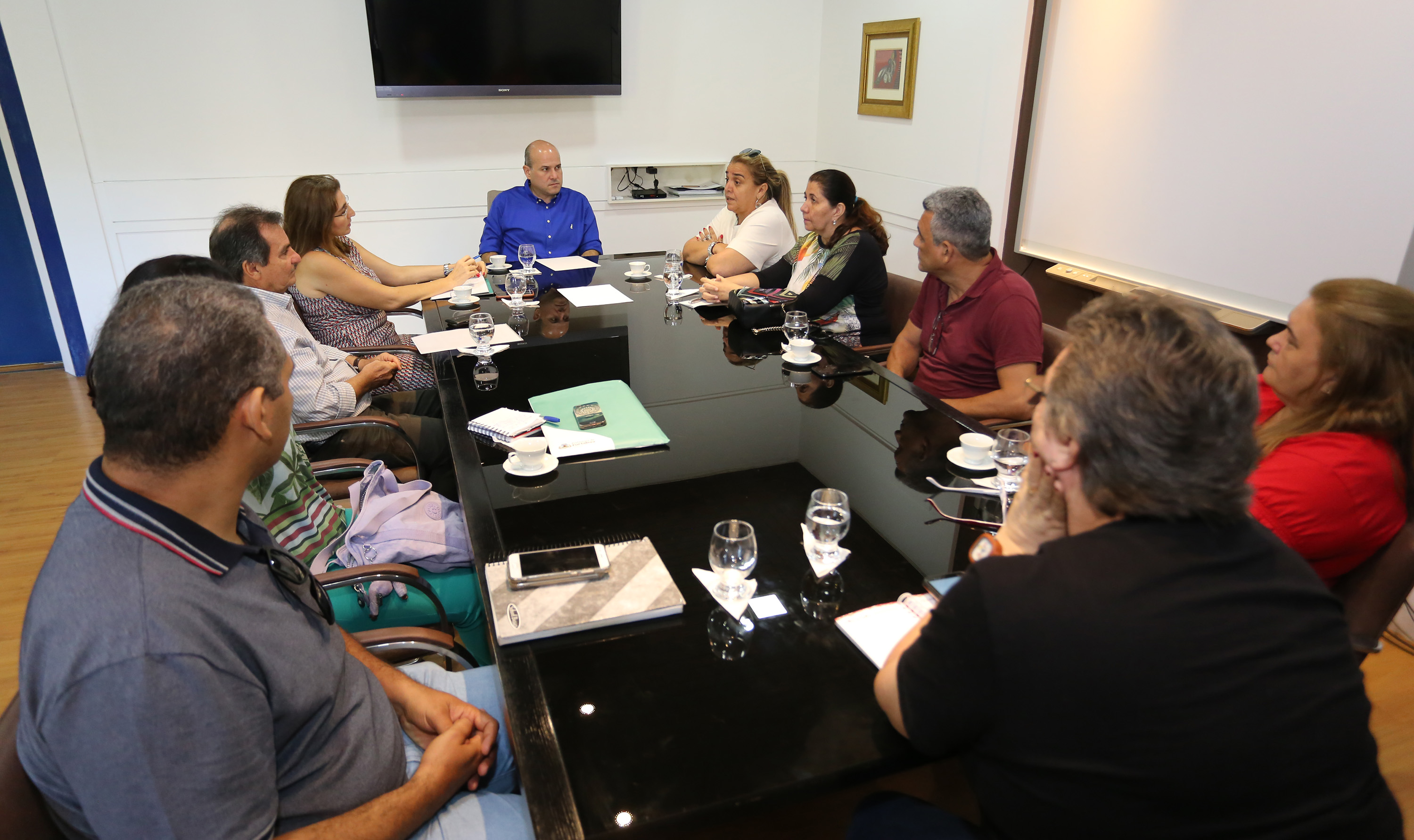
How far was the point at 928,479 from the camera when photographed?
1713 millimetres

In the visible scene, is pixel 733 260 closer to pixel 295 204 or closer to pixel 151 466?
pixel 295 204

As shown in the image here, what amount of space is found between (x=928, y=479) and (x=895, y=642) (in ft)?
1.91

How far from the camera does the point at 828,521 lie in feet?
4.59

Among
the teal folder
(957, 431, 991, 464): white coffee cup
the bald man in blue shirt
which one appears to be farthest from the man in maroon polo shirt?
the bald man in blue shirt

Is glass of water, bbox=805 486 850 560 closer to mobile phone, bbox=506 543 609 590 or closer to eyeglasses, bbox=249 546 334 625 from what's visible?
mobile phone, bbox=506 543 609 590

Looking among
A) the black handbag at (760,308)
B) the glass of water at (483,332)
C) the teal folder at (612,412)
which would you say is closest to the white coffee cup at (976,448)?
the teal folder at (612,412)

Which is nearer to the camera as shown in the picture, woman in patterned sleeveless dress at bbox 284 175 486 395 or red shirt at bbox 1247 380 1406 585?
red shirt at bbox 1247 380 1406 585

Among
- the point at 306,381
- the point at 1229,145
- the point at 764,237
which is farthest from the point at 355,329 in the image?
the point at 1229,145

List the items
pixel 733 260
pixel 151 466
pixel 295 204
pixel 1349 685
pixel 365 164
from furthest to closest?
pixel 365 164 → pixel 733 260 → pixel 295 204 → pixel 151 466 → pixel 1349 685

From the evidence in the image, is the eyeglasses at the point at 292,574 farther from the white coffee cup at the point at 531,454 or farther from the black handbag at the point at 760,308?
the black handbag at the point at 760,308

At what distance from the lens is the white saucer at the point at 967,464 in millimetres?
1751

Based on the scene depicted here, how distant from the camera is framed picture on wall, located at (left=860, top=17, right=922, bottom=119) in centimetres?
469

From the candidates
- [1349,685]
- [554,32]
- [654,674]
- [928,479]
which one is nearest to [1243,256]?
[928,479]

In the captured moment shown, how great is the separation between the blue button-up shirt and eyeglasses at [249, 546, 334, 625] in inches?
129
